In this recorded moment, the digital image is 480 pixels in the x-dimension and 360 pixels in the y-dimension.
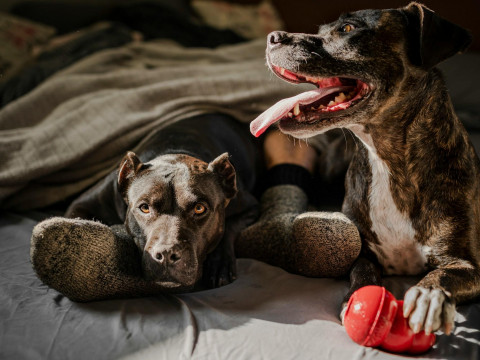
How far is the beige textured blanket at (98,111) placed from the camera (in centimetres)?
238

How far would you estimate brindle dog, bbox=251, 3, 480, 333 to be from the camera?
1602 mm

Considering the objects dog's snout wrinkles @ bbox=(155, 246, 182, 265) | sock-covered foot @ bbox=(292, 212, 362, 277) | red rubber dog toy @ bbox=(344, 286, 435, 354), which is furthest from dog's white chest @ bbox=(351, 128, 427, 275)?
dog's snout wrinkles @ bbox=(155, 246, 182, 265)

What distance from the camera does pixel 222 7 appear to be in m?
4.50

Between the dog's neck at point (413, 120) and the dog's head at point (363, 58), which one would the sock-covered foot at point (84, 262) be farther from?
the dog's neck at point (413, 120)

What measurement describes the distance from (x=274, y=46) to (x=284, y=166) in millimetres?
1004

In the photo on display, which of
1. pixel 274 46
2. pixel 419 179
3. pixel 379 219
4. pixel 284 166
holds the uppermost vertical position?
pixel 274 46

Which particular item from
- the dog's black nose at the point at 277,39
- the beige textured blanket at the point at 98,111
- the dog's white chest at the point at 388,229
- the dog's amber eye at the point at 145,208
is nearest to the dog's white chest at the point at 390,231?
the dog's white chest at the point at 388,229

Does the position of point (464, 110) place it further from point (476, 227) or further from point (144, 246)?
point (144, 246)

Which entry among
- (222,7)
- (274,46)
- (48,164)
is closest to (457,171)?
(274,46)

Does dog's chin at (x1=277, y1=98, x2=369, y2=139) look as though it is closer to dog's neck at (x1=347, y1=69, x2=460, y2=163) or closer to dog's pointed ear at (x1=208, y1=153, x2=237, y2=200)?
dog's neck at (x1=347, y1=69, x2=460, y2=163)

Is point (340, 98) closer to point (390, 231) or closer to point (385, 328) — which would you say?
point (390, 231)

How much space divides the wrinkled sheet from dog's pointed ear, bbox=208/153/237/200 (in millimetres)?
385

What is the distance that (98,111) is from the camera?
2.61m

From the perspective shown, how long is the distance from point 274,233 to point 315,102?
570 mm
